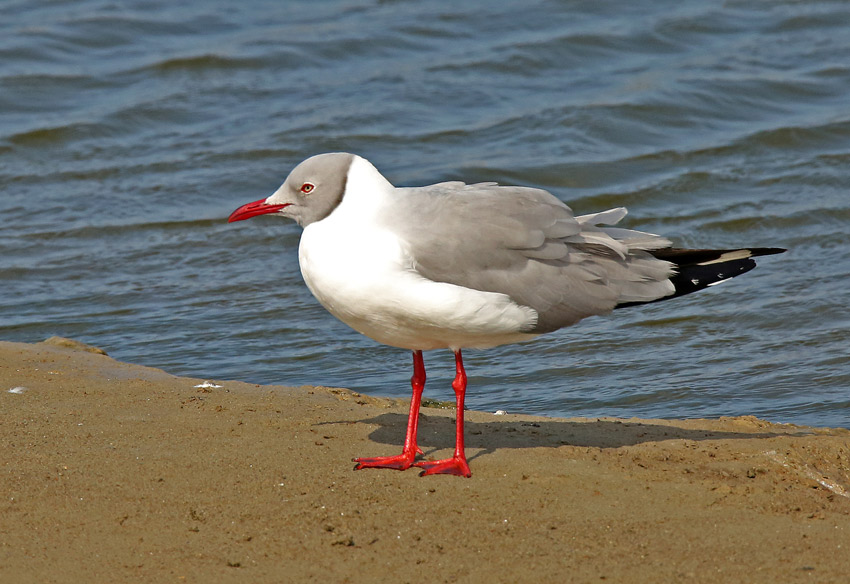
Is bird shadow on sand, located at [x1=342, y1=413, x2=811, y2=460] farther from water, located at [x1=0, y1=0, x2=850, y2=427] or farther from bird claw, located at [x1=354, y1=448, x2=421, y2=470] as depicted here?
water, located at [x1=0, y1=0, x2=850, y2=427]

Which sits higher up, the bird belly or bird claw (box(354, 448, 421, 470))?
the bird belly

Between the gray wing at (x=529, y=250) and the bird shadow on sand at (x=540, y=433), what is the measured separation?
68cm

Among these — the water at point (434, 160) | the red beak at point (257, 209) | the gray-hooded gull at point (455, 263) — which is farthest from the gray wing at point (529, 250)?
the water at point (434, 160)

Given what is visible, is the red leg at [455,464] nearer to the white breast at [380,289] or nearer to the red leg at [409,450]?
the red leg at [409,450]

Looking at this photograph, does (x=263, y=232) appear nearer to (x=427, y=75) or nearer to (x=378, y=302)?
(x=427, y=75)

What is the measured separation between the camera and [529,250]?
5297 millimetres

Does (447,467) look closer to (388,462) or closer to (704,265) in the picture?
(388,462)

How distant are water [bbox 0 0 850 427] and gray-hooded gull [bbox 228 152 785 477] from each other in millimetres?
1772

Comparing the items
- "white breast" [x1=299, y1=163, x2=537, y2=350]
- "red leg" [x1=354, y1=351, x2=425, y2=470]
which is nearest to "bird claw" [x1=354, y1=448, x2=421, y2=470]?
"red leg" [x1=354, y1=351, x2=425, y2=470]

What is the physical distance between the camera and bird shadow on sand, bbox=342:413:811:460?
18.6 feet

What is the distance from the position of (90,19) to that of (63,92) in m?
2.97

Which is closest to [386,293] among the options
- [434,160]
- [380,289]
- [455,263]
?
[380,289]

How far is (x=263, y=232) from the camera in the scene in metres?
11.2

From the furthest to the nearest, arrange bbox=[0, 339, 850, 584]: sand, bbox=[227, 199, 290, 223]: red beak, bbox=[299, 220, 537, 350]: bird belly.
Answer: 1. bbox=[227, 199, 290, 223]: red beak
2. bbox=[299, 220, 537, 350]: bird belly
3. bbox=[0, 339, 850, 584]: sand
